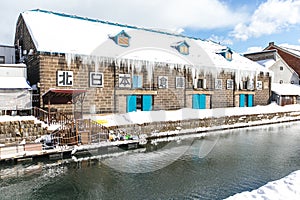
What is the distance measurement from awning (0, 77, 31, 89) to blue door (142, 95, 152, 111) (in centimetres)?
749

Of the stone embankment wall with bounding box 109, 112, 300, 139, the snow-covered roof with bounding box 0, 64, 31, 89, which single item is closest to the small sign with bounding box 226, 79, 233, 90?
the stone embankment wall with bounding box 109, 112, 300, 139

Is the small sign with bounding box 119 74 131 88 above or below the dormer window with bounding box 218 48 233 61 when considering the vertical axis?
below

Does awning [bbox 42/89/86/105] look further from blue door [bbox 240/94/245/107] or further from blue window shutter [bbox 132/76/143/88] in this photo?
blue door [bbox 240/94/245/107]

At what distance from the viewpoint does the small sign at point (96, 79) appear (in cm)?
1616

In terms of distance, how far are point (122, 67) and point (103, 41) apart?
2.44 metres

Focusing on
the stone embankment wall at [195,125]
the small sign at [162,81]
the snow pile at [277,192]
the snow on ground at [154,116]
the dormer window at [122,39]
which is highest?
the dormer window at [122,39]

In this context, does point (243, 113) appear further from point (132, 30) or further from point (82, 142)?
point (82, 142)

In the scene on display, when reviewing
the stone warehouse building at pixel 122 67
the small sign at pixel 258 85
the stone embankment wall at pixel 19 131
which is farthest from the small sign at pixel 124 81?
the small sign at pixel 258 85

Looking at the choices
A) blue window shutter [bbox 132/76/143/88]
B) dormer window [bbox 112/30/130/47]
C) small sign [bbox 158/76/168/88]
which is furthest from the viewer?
small sign [bbox 158/76/168/88]

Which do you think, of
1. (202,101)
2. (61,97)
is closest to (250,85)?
(202,101)

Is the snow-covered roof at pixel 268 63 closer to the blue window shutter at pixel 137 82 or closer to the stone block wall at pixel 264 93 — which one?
the stone block wall at pixel 264 93

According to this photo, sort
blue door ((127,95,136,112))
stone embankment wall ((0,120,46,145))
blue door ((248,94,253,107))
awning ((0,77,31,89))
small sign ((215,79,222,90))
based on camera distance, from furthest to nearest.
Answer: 1. blue door ((248,94,253,107))
2. small sign ((215,79,222,90))
3. blue door ((127,95,136,112))
4. awning ((0,77,31,89))
5. stone embankment wall ((0,120,46,145))

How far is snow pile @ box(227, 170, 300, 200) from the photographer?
5.89 meters

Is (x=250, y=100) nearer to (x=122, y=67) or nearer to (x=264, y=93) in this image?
(x=264, y=93)
